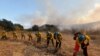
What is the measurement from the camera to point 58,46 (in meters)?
34.3

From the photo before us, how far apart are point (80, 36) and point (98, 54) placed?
4993 millimetres

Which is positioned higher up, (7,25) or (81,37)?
(7,25)

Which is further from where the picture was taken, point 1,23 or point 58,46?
point 1,23

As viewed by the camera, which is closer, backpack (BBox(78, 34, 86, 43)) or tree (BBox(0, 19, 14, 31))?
backpack (BBox(78, 34, 86, 43))

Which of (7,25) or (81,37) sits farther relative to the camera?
(7,25)

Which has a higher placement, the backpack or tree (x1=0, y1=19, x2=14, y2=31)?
tree (x1=0, y1=19, x2=14, y2=31)

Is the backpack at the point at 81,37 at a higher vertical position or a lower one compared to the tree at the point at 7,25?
lower

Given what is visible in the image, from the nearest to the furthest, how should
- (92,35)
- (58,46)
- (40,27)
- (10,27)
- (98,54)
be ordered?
(98,54), (58,46), (92,35), (40,27), (10,27)

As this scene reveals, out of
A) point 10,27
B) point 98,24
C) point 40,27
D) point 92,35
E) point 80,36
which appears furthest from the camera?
point 10,27

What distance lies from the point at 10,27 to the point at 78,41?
73460 millimetres

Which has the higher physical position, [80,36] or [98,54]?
[80,36]

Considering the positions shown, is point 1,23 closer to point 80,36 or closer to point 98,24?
point 98,24

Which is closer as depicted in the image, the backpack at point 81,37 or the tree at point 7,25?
the backpack at point 81,37

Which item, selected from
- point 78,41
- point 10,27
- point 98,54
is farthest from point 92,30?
point 10,27
